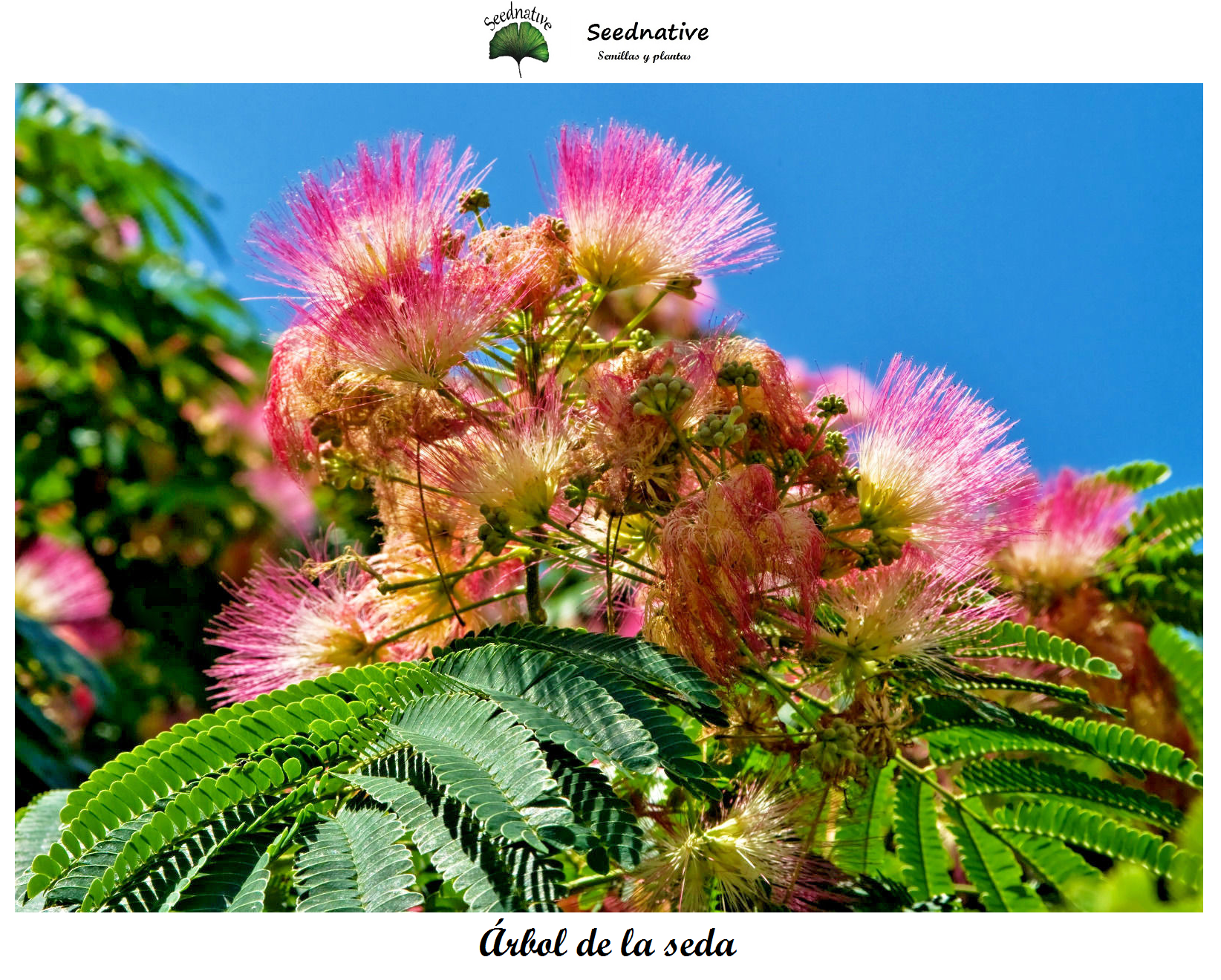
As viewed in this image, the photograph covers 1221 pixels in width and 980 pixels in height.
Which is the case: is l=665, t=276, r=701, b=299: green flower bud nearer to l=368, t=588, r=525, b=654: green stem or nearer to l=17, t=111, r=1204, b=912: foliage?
l=17, t=111, r=1204, b=912: foliage

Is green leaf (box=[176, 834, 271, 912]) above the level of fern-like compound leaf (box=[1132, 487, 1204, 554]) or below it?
below

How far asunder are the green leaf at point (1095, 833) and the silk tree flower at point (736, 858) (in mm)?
616

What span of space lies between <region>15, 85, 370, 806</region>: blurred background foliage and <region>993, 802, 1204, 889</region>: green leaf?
210 centimetres

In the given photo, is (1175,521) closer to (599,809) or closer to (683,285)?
(683,285)

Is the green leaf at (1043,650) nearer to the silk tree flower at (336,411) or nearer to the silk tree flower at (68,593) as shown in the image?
the silk tree flower at (336,411)

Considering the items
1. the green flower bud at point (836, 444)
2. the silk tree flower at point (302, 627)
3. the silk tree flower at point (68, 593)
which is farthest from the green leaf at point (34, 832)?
the silk tree flower at point (68, 593)

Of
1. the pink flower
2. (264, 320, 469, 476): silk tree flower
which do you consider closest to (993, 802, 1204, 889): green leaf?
(264, 320, 469, 476): silk tree flower

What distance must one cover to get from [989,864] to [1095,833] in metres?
0.18

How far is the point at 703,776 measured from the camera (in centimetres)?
120
